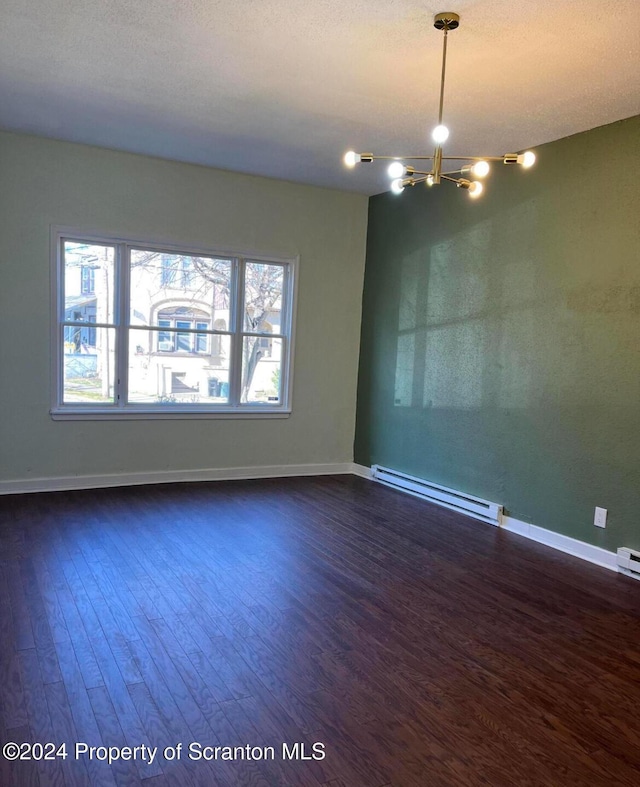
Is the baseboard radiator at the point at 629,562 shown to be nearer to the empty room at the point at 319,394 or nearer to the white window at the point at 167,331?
the empty room at the point at 319,394

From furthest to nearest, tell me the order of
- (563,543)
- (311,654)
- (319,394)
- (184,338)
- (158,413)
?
(319,394) → (184,338) → (158,413) → (563,543) → (311,654)

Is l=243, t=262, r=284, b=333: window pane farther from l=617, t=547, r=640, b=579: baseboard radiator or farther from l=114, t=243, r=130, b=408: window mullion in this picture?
l=617, t=547, r=640, b=579: baseboard radiator

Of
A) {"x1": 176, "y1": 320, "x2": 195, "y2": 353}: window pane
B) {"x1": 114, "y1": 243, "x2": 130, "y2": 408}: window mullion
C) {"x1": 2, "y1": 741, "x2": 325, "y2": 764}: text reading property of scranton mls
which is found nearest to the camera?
{"x1": 2, "y1": 741, "x2": 325, "y2": 764}: text reading property of scranton mls

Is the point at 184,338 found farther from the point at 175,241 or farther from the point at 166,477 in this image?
the point at 166,477

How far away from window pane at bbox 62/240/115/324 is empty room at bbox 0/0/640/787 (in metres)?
0.03

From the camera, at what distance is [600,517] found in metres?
3.74

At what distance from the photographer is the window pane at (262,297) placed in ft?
18.2

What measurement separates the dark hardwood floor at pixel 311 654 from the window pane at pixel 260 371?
1.77 metres

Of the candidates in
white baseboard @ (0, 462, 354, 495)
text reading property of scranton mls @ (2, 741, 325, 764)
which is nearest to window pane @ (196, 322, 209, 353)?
white baseboard @ (0, 462, 354, 495)

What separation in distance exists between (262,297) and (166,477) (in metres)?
1.95

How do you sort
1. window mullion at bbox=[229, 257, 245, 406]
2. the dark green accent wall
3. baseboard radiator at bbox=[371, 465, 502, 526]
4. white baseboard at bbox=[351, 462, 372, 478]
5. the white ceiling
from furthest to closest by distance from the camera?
white baseboard at bbox=[351, 462, 372, 478] → window mullion at bbox=[229, 257, 245, 406] → baseboard radiator at bbox=[371, 465, 502, 526] → the dark green accent wall → the white ceiling


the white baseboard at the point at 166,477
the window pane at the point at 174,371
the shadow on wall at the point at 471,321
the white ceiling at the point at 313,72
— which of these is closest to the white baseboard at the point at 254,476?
the white baseboard at the point at 166,477

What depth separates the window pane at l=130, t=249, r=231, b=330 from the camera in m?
5.11

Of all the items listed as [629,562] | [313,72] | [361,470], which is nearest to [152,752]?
[629,562]
